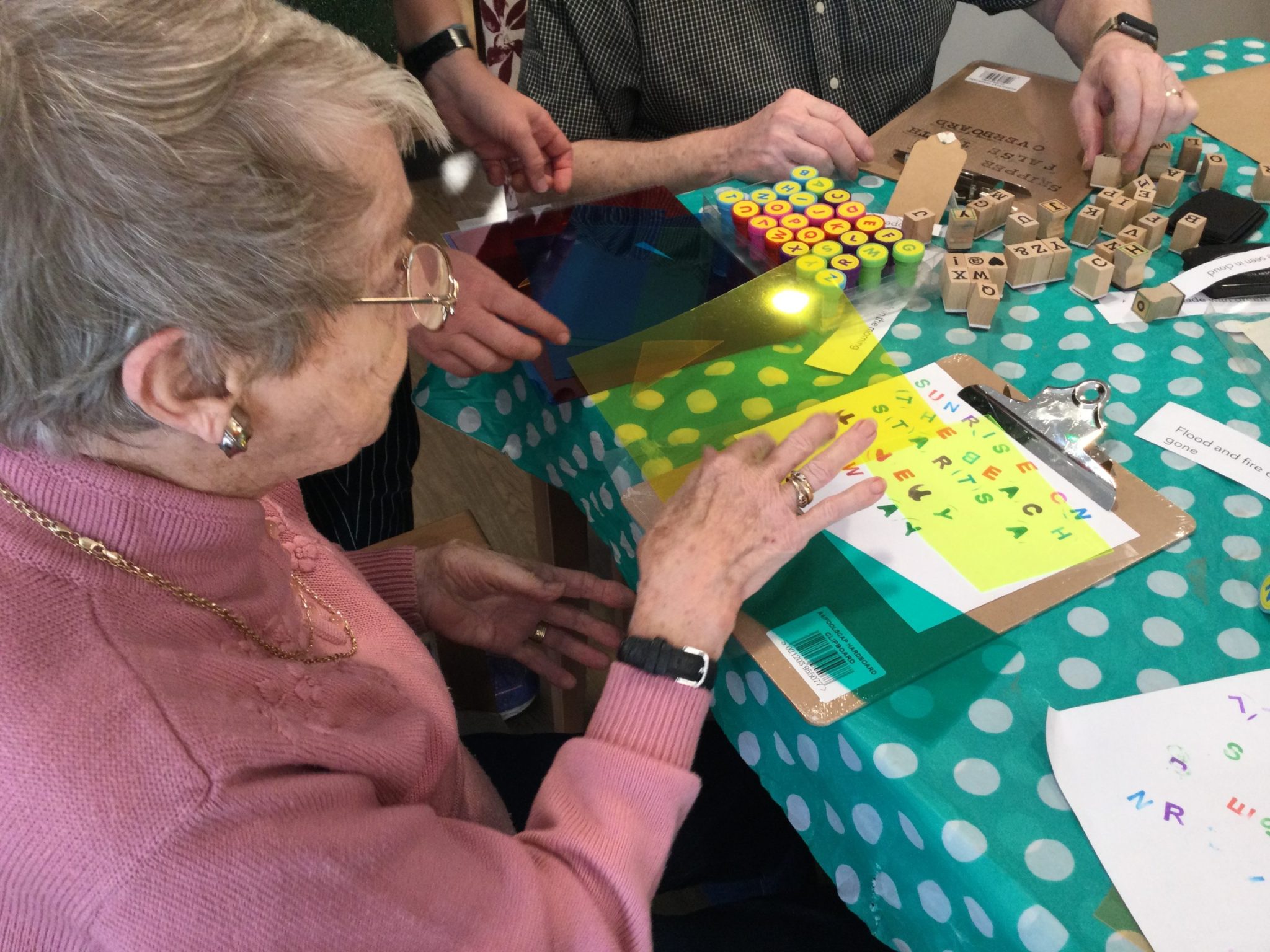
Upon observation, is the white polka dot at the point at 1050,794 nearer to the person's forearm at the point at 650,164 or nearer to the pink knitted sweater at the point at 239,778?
the pink knitted sweater at the point at 239,778

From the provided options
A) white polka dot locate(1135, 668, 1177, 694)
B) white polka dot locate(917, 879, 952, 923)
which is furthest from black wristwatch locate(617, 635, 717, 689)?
white polka dot locate(1135, 668, 1177, 694)

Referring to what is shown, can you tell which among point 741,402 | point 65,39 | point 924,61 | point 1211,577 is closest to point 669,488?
Result: point 741,402

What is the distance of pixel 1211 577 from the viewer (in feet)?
2.56

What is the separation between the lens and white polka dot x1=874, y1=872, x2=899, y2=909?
0.71 m

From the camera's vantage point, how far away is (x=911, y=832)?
665 millimetres

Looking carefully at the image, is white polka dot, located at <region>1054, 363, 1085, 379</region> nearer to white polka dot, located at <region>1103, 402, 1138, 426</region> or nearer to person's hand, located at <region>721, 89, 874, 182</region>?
white polka dot, located at <region>1103, 402, 1138, 426</region>

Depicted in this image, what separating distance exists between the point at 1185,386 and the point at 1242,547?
0.24 metres

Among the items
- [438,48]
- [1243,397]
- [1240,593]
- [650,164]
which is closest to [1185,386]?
[1243,397]

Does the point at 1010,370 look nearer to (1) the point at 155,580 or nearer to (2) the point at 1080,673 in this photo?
(2) the point at 1080,673

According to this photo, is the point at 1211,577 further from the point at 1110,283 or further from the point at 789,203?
the point at 789,203

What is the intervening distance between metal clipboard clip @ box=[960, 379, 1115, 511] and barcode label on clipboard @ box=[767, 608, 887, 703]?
288 mm

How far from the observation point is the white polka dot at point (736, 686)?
80 centimetres

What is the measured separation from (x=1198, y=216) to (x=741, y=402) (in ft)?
2.20

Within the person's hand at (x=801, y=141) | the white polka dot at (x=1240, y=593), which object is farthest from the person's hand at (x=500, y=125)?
the white polka dot at (x=1240, y=593)
